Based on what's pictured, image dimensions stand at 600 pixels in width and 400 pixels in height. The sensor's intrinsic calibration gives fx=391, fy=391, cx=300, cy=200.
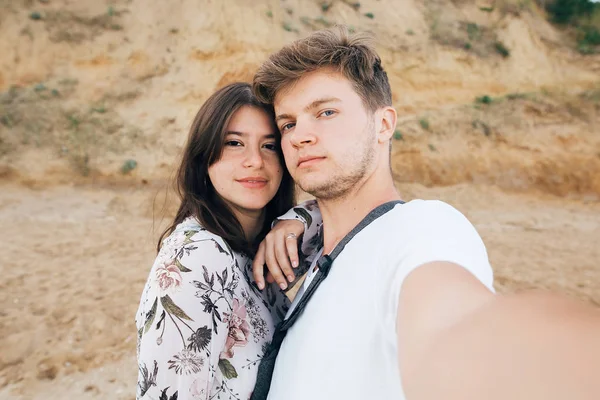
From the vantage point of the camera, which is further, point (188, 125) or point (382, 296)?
point (188, 125)

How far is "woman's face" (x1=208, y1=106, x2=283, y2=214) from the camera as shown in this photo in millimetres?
1855

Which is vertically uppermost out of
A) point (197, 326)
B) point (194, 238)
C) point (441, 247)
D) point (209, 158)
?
point (209, 158)

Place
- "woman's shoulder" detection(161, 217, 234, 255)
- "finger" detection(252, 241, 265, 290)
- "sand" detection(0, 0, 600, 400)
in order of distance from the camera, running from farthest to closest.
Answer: "sand" detection(0, 0, 600, 400) < "finger" detection(252, 241, 265, 290) < "woman's shoulder" detection(161, 217, 234, 255)

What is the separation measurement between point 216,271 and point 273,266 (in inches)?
15.3

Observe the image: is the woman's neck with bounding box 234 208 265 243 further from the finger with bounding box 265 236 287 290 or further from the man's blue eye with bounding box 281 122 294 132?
the man's blue eye with bounding box 281 122 294 132

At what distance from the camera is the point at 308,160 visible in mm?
1706

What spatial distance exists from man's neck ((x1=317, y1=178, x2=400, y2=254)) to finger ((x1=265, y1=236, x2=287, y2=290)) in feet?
0.78

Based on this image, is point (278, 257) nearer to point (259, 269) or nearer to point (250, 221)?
point (259, 269)

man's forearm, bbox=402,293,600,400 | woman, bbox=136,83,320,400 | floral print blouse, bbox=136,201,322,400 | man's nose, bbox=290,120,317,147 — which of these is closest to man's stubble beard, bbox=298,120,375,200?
man's nose, bbox=290,120,317,147

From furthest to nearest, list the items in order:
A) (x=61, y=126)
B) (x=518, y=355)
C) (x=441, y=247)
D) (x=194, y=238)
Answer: (x=61, y=126) < (x=194, y=238) < (x=441, y=247) < (x=518, y=355)

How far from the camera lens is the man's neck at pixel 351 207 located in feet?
5.63

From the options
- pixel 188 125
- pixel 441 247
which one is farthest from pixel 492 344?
pixel 188 125

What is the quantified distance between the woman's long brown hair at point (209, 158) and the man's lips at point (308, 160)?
326 millimetres

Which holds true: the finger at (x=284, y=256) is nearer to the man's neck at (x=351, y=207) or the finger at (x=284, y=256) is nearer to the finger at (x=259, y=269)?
the finger at (x=259, y=269)
